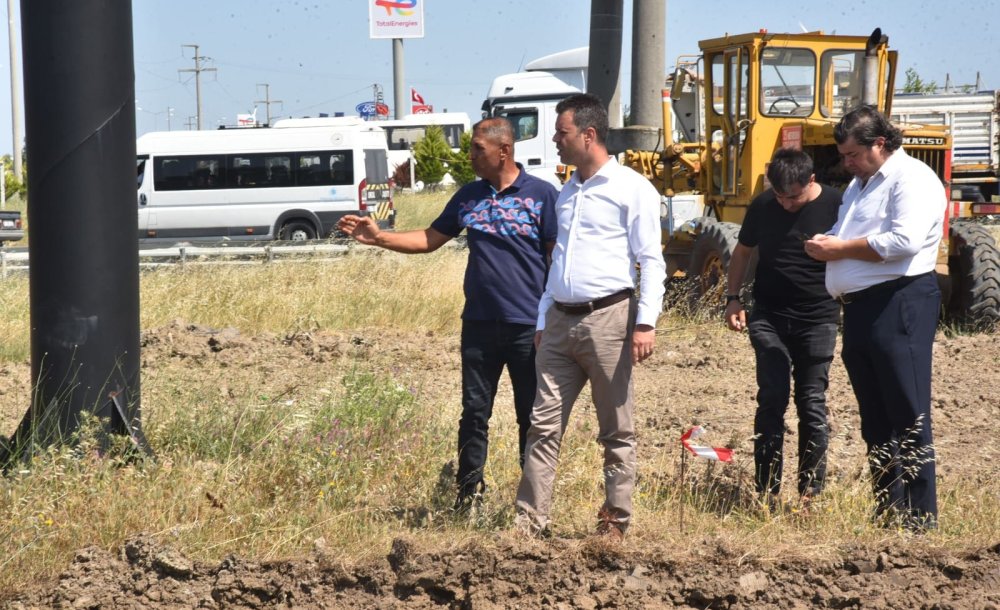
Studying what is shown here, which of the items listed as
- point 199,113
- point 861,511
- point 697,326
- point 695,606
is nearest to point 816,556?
point 695,606

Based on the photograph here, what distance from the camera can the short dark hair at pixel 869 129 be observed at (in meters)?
4.98

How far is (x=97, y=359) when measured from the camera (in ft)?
17.8

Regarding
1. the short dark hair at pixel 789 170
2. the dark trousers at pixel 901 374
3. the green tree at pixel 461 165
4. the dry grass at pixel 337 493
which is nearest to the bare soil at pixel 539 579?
the dry grass at pixel 337 493

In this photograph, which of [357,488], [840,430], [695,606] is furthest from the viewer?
[840,430]

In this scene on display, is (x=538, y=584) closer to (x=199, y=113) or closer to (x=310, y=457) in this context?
(x=310, y=457)

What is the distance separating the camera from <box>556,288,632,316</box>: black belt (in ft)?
15.6

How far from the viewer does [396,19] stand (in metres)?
63.2

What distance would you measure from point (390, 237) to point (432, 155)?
47.3 metres

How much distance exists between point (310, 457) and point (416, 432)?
90 cm

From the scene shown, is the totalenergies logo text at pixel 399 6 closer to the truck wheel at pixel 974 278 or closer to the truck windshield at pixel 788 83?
the truck windshield at pixel 788 83

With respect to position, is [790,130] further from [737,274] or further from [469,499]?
[469,499]

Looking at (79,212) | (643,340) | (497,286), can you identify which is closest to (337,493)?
(497,286)

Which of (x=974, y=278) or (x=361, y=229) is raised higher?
(x=361, y=229)

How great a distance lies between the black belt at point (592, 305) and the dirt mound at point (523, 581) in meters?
0.92
